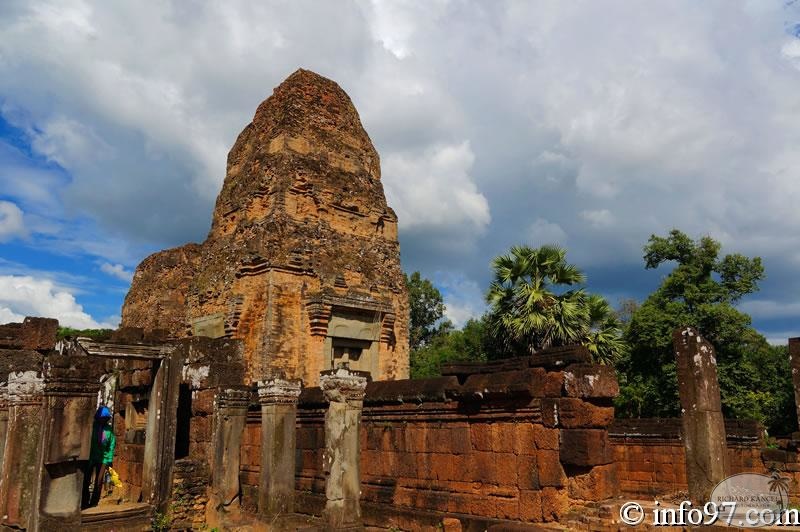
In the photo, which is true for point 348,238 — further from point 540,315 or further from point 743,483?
point 743,483

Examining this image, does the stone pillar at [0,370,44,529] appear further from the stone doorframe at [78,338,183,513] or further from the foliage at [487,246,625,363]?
the foliage at [487,246,625,363]

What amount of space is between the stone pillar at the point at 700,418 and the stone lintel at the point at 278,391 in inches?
215

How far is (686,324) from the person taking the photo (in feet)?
62.9

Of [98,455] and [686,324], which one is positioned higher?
[686,324]

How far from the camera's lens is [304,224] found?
15.2 m

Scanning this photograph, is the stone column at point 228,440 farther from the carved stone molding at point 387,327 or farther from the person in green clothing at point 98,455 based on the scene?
the carved stone molding at point 387,327

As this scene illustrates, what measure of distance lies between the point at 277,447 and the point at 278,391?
2.63 ft

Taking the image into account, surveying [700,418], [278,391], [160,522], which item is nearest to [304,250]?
[278,391]

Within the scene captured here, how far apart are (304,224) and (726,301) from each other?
48.4ft

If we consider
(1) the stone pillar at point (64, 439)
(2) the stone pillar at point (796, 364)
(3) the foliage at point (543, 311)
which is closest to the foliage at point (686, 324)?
(3) the foliage at point (543, 311)

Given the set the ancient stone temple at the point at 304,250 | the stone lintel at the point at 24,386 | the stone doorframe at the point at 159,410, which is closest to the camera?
the stone lintel at the point at 24,386

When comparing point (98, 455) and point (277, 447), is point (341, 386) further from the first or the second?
point (98, 455)

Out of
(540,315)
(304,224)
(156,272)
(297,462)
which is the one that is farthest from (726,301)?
(156,272)

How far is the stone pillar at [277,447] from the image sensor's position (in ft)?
28.9
